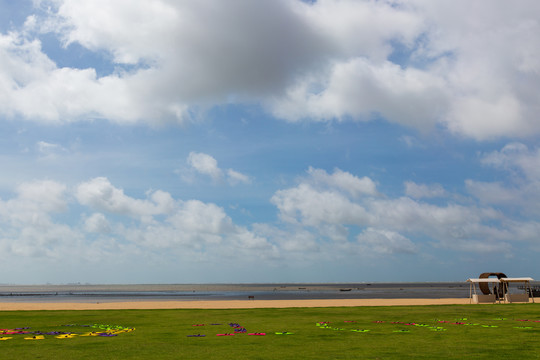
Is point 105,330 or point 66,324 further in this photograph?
point 66,324

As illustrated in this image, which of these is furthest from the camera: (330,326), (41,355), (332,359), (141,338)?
(330,326)

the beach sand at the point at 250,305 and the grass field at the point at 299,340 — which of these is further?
the beach sand at the point at 250,305

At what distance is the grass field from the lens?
16.2 metres

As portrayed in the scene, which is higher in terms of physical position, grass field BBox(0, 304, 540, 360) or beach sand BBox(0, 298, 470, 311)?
grass field BBox(0, 304, 540, 360)

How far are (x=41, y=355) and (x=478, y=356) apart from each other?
1535 centimetres

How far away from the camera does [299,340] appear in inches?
784

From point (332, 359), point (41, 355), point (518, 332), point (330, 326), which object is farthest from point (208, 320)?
point (518, 332)

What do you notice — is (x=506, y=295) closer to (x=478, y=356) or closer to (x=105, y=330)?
(x=478, y=356)

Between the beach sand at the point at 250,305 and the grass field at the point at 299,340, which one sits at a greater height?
the grass field at the point at 299,340

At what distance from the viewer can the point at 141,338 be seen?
20.9 m

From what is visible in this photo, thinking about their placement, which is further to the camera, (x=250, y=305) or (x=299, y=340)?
(x=250, y=305)

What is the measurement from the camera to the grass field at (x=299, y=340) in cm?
1622

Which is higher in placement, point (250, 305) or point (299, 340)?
point (299, 340)

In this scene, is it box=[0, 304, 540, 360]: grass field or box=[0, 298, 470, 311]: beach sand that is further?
box=[0, 298, 470, 311]: beach sand
